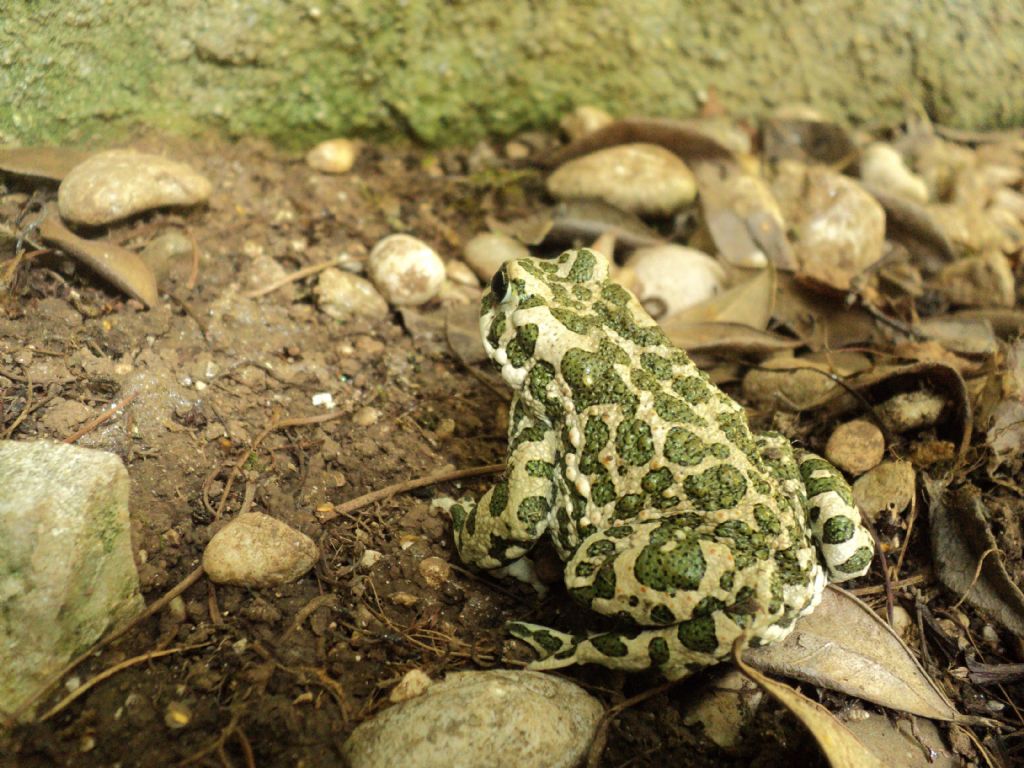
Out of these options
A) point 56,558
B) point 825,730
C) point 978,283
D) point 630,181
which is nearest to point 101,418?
point 56,558

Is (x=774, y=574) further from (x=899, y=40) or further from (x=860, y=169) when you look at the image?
(x=899, y=40)

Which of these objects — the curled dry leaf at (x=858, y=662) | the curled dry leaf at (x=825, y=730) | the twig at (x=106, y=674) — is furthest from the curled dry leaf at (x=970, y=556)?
the twig at (x=106, y=674)

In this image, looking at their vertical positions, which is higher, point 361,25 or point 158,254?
point 361,25

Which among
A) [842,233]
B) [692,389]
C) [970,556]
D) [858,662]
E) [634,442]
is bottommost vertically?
[858,662]

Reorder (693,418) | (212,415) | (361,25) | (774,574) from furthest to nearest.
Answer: (361,25), (212,415), (693,418), (774,574)

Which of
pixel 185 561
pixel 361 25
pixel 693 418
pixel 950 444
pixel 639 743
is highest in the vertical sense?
pixel 361 25

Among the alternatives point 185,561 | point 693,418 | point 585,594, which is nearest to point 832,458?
point 693,418

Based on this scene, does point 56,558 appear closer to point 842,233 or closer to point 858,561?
point 858,561
